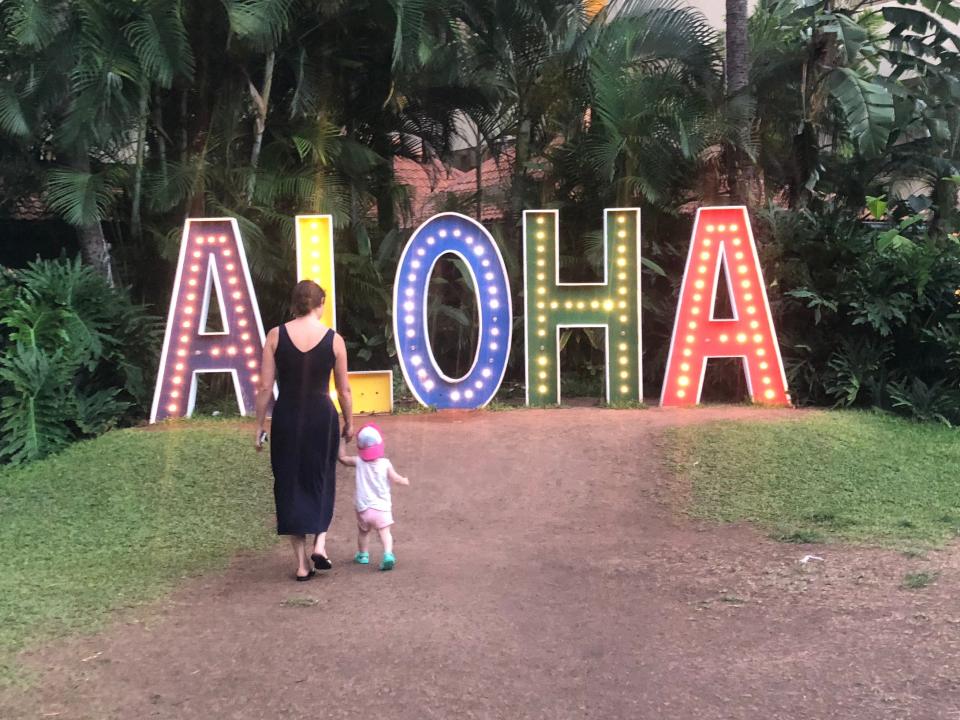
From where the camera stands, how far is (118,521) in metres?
7.08

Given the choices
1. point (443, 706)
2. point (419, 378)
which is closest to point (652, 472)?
point (419, 378)

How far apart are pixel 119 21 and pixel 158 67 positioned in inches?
28.8

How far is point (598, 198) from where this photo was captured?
12180 millimetres

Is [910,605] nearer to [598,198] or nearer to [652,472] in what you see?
[652,472]

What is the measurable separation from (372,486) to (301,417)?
0.65 meters

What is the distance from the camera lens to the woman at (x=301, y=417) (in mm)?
5523

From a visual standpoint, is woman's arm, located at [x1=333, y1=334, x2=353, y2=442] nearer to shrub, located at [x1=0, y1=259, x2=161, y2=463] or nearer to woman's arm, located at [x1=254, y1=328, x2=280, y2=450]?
woman's arm, located at [x1=254, y1=328, x2=280, y2=450]

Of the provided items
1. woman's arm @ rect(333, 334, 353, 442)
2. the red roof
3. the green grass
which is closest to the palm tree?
the red roof

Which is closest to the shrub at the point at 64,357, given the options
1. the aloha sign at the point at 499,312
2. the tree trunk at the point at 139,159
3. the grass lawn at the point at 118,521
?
the grass lawn at the point at 118,521

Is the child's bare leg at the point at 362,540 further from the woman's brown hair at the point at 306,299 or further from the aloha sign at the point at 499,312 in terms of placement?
the aloha sign at the point at 499,312

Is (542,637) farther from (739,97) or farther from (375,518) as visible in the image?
(739,97)

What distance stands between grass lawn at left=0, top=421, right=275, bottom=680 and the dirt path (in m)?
0.37

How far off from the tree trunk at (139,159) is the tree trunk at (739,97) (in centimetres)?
696

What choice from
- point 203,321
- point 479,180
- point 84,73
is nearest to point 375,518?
point 203,321
